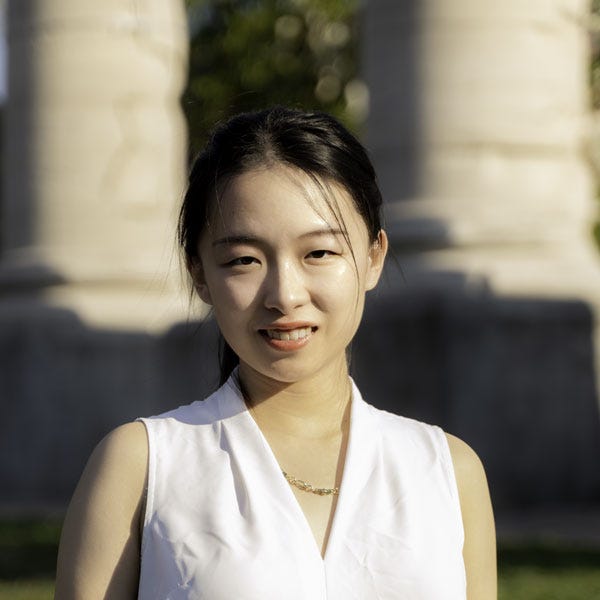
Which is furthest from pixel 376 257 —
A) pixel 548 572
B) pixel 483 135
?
pixel 483 135

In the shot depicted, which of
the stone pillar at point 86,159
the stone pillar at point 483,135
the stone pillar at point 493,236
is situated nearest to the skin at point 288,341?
the stone pillar at point 493,236

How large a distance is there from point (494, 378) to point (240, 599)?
305 inches

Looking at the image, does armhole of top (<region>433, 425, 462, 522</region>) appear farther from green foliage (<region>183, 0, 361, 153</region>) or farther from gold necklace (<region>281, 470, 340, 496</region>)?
green foliage (<region>183, 0, 361, 153</region>)

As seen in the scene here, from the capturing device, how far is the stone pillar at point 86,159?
38.9ft

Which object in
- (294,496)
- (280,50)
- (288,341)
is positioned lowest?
(294,496)

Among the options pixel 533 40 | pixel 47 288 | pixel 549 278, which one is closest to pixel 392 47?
pixel 533 40

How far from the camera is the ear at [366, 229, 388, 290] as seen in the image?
2.54m

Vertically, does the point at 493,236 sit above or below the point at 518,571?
above

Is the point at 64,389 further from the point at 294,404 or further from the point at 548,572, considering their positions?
the point at 294,404

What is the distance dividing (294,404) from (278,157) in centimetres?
43

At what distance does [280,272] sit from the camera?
2.30 meters

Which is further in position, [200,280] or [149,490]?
[200,280]

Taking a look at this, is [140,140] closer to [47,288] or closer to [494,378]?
[47,288]

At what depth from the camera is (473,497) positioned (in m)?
2.38
